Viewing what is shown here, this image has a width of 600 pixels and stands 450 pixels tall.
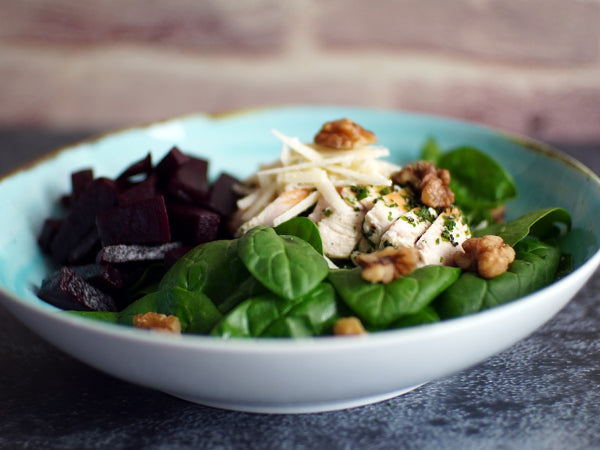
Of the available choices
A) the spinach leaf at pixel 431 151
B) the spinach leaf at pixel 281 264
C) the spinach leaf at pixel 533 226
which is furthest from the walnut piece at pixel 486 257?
the spinach leaf at pixel 431 151

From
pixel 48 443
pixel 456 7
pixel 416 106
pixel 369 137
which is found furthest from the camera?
pixel 416 106

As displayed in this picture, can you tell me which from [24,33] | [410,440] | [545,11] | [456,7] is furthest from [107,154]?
[545,11]

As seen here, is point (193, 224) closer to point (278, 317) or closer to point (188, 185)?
point (188, 185)

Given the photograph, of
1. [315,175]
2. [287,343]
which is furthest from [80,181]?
[287,343]

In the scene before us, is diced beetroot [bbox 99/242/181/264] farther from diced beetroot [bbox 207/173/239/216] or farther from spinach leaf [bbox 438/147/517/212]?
spinach leaf [bbox 438/147/517/212]

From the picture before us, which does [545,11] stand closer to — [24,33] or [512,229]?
[512,229]

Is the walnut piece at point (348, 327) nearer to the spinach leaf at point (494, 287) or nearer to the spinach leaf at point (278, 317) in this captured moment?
the spinach leaf at point (278, 317)

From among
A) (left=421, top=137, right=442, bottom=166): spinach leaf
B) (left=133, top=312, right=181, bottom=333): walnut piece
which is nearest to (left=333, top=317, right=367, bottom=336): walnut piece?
(left=133, top=312, right=181, bottom=333): walnut piece
